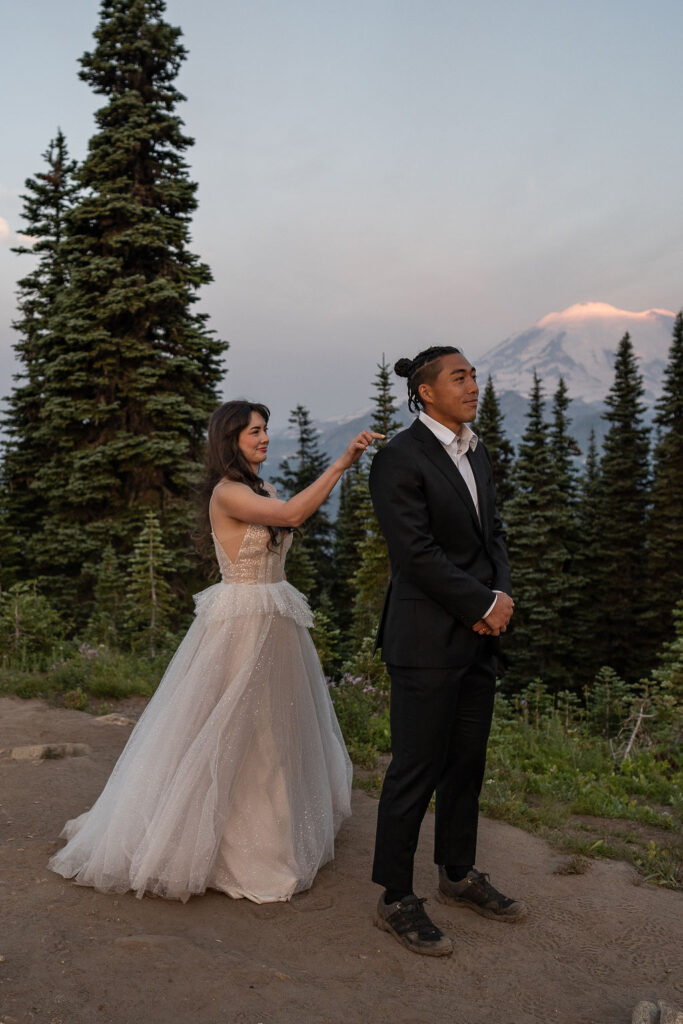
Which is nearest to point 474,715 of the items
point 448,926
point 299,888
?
point 448,926

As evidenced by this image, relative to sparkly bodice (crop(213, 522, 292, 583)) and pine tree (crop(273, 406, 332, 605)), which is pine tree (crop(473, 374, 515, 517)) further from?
sparkly bodice (crop(213, 522, 292, 583))

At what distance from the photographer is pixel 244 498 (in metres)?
4.20

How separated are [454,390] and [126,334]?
73.9 ft

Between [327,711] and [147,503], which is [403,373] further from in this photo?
[147,503]

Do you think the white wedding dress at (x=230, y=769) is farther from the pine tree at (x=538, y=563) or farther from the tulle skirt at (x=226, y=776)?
the pine tree at (x=538, y=563)

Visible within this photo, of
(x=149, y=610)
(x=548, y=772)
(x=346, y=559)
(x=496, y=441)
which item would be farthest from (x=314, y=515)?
(x=548, y=772)

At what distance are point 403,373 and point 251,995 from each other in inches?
108

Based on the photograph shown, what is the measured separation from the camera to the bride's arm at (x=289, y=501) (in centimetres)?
375

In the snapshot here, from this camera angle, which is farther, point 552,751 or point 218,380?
point 218,380

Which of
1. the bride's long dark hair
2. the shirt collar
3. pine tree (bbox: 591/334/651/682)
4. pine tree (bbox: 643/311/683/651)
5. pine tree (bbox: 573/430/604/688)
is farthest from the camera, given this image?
pine tree (bbox: 591/334/651/682)

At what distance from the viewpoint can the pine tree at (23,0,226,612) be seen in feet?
76.7

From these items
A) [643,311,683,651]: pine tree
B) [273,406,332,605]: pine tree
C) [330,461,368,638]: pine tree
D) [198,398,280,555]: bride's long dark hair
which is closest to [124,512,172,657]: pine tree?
[198,398,280,555]: bride's long dark hair

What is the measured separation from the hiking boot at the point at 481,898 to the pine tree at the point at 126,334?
62.8ft

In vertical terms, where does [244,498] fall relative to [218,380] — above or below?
below
